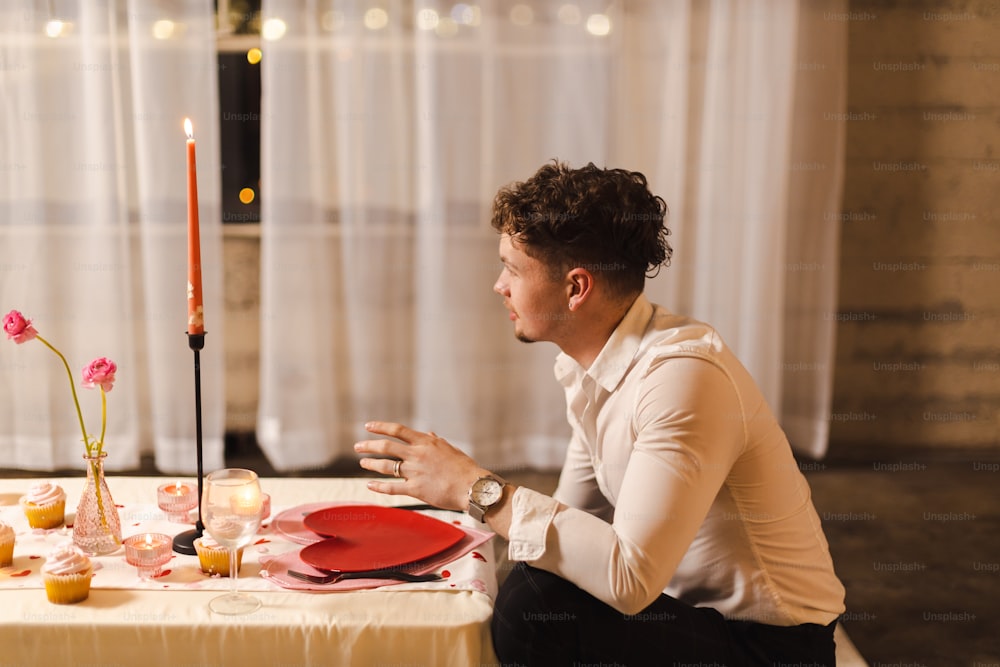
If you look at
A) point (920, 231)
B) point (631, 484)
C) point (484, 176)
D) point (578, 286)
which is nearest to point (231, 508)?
point (631, 484)

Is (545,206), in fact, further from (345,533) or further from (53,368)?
(53,368)

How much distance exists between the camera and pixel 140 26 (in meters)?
3.01

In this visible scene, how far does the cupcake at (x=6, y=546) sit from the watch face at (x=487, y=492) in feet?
2.02

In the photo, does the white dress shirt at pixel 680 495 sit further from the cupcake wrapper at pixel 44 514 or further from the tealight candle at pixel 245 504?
the cupcake wrapper at pixel 44 514

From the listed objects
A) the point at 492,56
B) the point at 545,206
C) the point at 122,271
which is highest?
the point at 492,56

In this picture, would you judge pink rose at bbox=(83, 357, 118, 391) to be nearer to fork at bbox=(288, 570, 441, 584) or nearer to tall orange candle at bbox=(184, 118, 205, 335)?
tall orange candle at bbox=(184, 118, 205, 335)

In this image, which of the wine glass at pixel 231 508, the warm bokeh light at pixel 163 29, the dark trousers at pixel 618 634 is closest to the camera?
the wine glass at pixel 231 508

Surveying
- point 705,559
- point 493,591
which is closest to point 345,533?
Result: point 493,591

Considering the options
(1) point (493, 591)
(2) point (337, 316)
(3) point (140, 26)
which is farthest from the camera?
(2) point (337, 316)

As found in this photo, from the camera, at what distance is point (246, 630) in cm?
112

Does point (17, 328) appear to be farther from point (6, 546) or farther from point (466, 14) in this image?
point (466, 14)

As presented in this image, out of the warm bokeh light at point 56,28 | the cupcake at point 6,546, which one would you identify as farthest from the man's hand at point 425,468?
the warm bokeh light at point 56,28

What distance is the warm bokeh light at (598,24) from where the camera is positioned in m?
3.11

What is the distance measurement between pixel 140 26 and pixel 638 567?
259 cm
